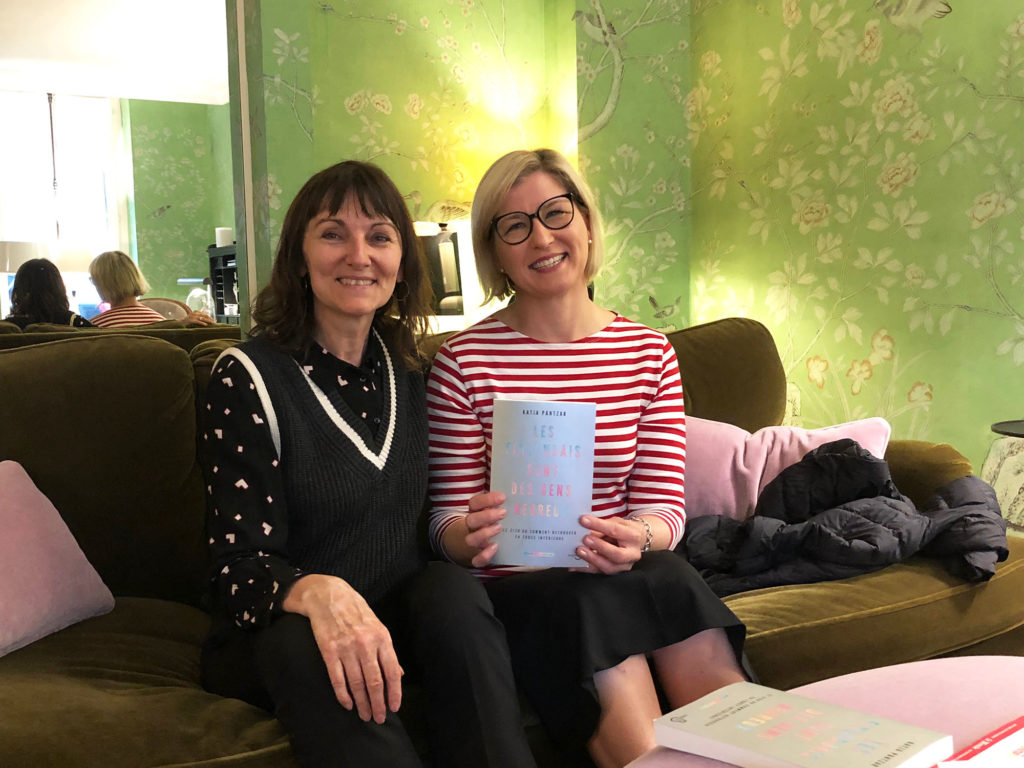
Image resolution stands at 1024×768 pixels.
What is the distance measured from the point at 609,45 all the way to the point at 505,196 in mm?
2160

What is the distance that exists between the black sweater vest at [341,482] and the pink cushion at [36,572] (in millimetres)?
423

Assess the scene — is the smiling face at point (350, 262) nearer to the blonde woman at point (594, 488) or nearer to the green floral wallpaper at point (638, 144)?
Result: the blonde woman at point (594, 488)

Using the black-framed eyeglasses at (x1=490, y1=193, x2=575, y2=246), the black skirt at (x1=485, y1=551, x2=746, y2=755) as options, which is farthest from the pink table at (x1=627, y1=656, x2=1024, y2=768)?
the black-framed eyeglasses at (x1=490, y1=193, x2=575, y2=246)

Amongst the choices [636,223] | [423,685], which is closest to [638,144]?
[636,223]

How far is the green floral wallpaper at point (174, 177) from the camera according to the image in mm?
6152

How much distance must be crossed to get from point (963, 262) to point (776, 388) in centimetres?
77

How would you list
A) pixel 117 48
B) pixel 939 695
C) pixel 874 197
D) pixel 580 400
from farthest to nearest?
pixel 117 48 → pixel 874 197 → pixel 580 400 → pixel 939 695

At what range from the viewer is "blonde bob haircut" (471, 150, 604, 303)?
4.94ft

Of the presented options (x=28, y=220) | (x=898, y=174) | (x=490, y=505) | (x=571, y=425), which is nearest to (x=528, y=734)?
(x=490, y=505)

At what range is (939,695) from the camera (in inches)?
39.9

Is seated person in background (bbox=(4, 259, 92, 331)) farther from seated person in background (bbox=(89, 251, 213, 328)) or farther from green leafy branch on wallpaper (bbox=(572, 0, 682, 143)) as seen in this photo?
green leafy branch on wallpaper (bbox=(572, 0, 682, 143))

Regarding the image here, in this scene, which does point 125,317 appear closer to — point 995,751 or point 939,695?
point 939,695

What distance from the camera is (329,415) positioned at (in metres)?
1.30

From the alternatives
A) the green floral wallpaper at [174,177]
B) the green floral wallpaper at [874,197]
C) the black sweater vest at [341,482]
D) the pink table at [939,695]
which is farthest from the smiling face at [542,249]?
the green floral wallpaper at [174,177]
